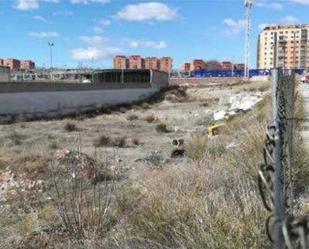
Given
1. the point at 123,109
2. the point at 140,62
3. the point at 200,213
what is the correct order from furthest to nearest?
1. the point at 140,62
2. the point at 123,109
3. the point at 200,213

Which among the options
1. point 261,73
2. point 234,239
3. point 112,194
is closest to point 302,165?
point 112,194

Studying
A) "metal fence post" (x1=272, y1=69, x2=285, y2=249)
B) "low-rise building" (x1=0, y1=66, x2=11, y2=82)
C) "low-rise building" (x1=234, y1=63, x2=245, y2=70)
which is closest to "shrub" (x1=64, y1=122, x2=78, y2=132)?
"low-rise building" (x1=0, y1=66, x2=11, y2=82)

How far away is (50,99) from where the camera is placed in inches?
2064

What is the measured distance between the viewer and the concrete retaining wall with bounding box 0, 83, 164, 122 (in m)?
46.3

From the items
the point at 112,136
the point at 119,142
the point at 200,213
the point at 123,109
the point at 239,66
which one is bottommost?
the point at 123,109

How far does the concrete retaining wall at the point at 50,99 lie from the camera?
1823 inches

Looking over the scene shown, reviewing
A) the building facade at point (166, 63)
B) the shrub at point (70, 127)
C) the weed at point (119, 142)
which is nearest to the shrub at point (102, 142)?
the weed at point (119, 142)

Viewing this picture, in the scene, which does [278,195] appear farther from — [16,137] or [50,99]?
[50,99]

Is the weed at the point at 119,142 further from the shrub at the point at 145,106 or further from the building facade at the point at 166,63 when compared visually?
the building facade at the point at 166,63

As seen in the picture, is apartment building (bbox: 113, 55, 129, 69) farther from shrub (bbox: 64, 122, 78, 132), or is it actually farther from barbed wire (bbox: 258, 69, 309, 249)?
barbed wire (bbox: 258, 69, 309, 249)

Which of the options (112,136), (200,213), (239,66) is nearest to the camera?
(200,213)

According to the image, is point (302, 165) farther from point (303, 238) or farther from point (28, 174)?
point (28, 174)

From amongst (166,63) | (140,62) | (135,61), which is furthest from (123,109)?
(140,62)

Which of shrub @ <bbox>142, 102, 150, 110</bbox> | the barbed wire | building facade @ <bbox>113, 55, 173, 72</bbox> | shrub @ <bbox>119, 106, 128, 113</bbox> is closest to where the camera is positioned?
the barbed wire
